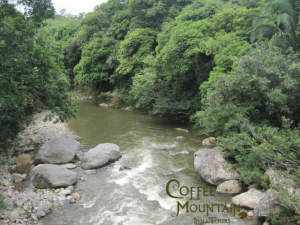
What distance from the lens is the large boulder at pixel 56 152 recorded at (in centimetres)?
1060

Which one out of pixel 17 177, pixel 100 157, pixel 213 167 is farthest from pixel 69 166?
pixel 213 167

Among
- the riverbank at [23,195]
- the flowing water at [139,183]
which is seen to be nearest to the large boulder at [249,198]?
the flowing water at [139,183]

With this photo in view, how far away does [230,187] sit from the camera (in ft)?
27.7

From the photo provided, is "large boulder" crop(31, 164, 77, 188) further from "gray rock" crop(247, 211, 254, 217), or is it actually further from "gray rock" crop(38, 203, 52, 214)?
"gray rock" crop(247, 211, 254, 217)

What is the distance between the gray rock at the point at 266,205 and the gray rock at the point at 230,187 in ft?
5.03

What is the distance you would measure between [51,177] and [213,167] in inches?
249

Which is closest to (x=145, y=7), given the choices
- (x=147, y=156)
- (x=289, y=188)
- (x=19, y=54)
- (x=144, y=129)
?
(x=144, y=129)

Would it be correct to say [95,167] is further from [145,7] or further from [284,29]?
[145,7]

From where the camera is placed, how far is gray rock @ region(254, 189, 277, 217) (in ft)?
21.4

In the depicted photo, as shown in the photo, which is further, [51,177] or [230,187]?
[51,177]

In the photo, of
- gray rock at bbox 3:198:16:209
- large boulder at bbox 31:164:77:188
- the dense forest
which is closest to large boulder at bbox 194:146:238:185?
the dense forest

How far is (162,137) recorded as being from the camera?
15352 millimetres

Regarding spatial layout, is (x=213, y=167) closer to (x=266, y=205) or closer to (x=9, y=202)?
(x=266, y=205)

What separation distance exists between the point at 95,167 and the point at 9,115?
4.13 m
